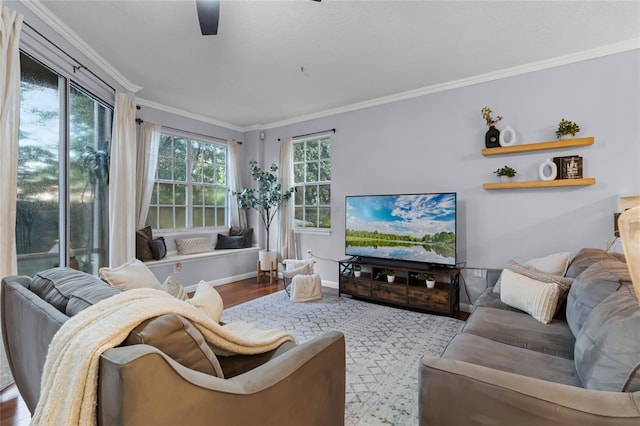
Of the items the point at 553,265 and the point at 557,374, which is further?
the point at 553,265

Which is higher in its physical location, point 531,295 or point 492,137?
point 492,137

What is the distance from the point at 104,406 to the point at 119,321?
0.64ft

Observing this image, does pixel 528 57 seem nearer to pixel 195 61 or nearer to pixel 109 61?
pixel 195 61

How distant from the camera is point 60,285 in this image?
1.31 meters

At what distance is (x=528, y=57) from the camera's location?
9.68 ft

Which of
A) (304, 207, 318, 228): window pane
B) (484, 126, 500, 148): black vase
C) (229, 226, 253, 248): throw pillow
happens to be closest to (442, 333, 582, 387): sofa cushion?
(484, 126, 500, 148): black vase

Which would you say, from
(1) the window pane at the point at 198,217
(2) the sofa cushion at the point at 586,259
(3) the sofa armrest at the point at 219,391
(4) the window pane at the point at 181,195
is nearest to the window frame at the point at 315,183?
(1) the window pane at the point at 198,217

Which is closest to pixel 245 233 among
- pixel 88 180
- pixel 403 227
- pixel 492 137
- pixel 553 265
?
pixel 88 180

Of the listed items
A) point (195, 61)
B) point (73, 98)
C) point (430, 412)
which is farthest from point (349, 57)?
point (430, 412)

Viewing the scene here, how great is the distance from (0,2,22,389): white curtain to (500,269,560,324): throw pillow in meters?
3.47

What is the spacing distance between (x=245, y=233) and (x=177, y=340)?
179 inches

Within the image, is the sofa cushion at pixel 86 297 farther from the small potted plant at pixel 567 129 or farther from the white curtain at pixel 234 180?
the white curtain at pixel 234 180

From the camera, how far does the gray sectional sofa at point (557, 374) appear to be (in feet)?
2.96

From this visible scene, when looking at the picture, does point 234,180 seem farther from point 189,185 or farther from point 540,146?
point 540,146
